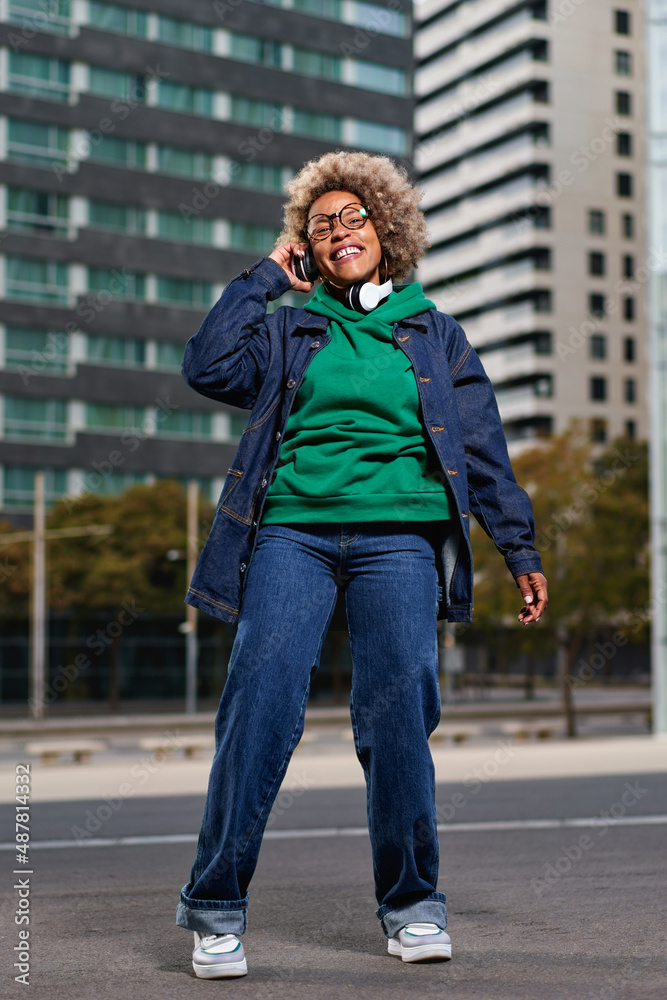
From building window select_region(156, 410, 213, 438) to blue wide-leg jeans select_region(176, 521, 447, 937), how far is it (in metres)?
46.4

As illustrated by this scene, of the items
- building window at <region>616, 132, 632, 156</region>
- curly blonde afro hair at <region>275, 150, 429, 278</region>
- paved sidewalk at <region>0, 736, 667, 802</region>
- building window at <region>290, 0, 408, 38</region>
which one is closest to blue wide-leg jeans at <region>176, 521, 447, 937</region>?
curly blonde afro hair at <region>275, 150, 429, 278</region>

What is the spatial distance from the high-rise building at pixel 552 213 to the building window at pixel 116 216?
91.2 ft

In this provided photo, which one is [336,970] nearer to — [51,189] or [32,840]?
[32,840]

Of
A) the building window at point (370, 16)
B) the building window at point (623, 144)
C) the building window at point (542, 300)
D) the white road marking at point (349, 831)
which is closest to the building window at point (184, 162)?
the building window at point (370, 16)

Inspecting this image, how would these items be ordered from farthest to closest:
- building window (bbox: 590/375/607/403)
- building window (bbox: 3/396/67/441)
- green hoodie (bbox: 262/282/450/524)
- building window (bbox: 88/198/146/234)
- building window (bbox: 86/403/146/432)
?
building window (bbox: 590/375/607/403), building window (bbox: 88/198/146/234), building window (bbox: 86/403/146/432), building window (bbox: 3/396/67/441), green hoodie (bbox: 262/282/450/524)

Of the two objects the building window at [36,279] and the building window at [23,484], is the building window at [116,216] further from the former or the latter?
the building window at [23,484]

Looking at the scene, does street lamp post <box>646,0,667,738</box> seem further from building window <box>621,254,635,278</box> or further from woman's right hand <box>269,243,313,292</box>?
building window <box>621,254,635,278</box>

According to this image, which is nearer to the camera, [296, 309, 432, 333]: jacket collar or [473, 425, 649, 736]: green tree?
[296, 309, 432, 333]: jacket collar

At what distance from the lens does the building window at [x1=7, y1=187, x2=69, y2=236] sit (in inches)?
1837

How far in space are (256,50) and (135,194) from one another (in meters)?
8.88

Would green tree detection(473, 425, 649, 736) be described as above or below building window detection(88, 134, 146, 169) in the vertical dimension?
below

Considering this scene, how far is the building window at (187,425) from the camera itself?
4928 cm

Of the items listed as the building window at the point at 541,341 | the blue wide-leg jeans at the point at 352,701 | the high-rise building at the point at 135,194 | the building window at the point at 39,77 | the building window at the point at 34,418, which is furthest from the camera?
the building window at the point at 541,341

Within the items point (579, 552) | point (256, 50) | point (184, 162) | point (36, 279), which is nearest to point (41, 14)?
point (184, 162)
